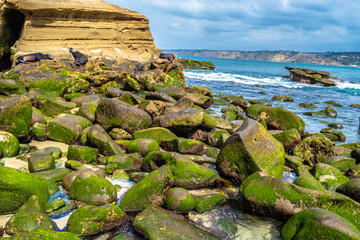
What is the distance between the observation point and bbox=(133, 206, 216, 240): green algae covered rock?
370cm

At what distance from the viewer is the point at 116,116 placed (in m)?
7.59

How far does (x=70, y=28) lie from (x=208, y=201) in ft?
68.3

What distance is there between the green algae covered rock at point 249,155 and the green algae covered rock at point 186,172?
1.39 feet

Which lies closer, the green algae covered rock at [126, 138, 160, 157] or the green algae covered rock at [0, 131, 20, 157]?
the green algae covered rock at [0, 131, 20, 157]

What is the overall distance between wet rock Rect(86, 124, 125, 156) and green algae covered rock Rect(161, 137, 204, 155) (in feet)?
3.90

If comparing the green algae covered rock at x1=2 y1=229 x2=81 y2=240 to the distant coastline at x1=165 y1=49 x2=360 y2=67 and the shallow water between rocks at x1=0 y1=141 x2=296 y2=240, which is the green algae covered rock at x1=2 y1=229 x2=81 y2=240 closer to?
the shallow water between rocks at x1=0 y1=141 x2=296 y2=240

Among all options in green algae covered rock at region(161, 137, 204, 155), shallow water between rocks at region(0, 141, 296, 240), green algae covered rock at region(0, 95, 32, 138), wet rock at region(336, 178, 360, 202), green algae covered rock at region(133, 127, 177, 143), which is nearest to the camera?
shallow water between rocks at region(0, 141, 296, 240)

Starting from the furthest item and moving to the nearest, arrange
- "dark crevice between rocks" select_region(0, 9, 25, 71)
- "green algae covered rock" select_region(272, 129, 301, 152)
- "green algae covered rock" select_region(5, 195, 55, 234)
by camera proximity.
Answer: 1. "dark crevice between rocks" select_region(0, 9, 25, 71)
2. "green algae covered rock" select_region(272, 129, 301, 152)
3. "green algae covered rock" select_region(5, 195, 55, 234)

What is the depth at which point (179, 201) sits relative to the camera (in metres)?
4.49

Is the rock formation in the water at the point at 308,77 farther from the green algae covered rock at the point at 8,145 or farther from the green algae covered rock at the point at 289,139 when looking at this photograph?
the green algae covered rock at the point at 8,145

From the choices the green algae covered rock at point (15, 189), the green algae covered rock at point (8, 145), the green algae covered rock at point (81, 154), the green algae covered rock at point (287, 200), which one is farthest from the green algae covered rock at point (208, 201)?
the green algae covered rock at point (8, 145)

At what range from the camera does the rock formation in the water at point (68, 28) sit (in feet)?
62.0

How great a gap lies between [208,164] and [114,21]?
21747 millimetres

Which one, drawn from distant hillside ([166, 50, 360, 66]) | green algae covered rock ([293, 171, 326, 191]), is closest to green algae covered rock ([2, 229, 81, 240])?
green algae covered rock ([293, 171, 326, 191])
